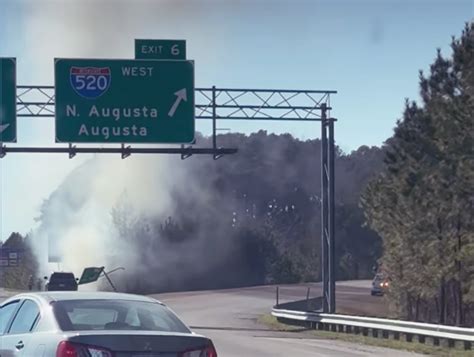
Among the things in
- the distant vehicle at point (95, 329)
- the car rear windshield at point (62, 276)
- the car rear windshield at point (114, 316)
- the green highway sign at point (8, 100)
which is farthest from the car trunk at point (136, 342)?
the car rear windshield at point (62, 276)

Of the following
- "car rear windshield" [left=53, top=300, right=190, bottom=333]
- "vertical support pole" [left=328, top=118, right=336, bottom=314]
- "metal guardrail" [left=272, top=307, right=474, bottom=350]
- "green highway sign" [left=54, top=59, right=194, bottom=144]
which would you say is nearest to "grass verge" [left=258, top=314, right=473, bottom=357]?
"metal guardrail" [left=272, top=307, right=474, bottom=350]

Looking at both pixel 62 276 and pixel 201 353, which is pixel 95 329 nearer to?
pixel 201 353

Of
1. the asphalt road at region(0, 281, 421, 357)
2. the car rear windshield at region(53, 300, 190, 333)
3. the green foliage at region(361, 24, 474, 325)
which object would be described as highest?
the green foliage at region(361, 24, 474, 325)

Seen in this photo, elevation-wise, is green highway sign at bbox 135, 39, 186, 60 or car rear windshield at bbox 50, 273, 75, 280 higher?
green highway sign at bbox 135, 39, 186, 60

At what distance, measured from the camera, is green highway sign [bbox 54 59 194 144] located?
31.7 metres

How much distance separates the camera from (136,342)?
9609 millimetres

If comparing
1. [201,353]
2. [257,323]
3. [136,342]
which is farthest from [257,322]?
[136,342]

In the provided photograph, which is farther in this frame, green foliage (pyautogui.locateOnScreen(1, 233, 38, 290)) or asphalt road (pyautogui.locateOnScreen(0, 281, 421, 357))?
green foliage (pyautogui.locateOnScreen(1, 233, 38, 290))

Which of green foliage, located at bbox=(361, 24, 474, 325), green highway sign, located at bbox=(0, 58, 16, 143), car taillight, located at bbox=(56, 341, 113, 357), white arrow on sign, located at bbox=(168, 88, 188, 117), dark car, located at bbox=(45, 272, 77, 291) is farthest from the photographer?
dark car, located at bbox=(45, 272, 77, 291)

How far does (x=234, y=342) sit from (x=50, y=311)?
694 inches

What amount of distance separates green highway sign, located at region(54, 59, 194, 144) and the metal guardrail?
23.6ft

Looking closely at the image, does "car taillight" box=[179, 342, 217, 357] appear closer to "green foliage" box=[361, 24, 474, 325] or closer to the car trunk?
the car trunk

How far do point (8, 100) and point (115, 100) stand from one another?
3231 mm

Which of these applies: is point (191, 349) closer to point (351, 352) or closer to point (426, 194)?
point (351, 352)
